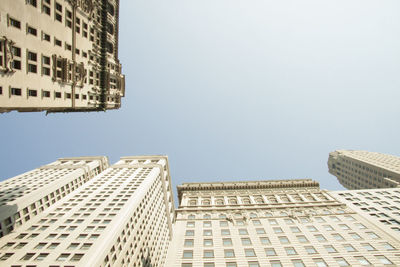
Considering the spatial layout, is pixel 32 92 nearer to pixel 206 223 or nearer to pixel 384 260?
pixel 206 223

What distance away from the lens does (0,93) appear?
24.9m

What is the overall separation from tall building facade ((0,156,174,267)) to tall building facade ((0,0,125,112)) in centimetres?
2266

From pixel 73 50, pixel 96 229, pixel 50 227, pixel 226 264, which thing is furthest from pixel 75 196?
pixel 226 264

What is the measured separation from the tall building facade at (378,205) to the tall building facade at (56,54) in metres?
60.6

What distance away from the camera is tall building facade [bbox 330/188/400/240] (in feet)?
155

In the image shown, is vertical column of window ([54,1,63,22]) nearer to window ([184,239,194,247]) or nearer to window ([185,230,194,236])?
window ([184,239,194,247])

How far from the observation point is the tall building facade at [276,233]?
3816 centimetres

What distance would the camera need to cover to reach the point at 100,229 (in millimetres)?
A: 44125

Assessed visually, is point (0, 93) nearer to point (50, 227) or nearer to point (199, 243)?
point (50, 227)

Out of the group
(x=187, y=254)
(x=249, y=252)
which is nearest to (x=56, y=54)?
(x=187, y=254)

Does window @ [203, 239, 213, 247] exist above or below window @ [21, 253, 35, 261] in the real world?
below

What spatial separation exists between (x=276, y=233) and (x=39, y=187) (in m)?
72.5

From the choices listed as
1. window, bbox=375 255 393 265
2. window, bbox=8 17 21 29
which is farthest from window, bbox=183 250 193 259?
window, bbox=8 17 21 29

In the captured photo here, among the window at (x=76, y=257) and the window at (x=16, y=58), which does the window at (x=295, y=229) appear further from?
the window at (x=16, y=58)
